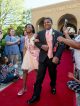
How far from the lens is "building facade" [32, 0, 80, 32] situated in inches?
1175

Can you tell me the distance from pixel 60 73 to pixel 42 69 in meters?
3.52

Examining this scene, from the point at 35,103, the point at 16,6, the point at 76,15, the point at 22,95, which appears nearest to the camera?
the point at 35,103

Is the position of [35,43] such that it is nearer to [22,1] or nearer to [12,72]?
[12,72]

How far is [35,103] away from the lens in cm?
538

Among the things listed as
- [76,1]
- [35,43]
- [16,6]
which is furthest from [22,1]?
[35,43]

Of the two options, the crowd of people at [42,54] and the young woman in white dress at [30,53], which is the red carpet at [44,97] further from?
the young woman in white dress at [30,53]

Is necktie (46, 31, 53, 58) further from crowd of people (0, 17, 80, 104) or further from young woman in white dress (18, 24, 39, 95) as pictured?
young woman in white dress (18, 24, 39, 95)

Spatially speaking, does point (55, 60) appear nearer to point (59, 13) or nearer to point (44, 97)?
point (44, 97)

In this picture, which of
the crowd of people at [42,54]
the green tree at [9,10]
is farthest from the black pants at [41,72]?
the green tree at [9,10]

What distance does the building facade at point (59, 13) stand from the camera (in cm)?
2984

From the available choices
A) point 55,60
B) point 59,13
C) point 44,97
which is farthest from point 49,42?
point 59,13

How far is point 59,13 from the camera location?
31203 mm

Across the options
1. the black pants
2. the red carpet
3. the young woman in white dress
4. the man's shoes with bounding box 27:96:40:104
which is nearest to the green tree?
the red carpet

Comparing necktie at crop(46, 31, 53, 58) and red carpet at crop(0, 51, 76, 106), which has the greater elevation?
necktie at crop(46, 31, 53, 58)
